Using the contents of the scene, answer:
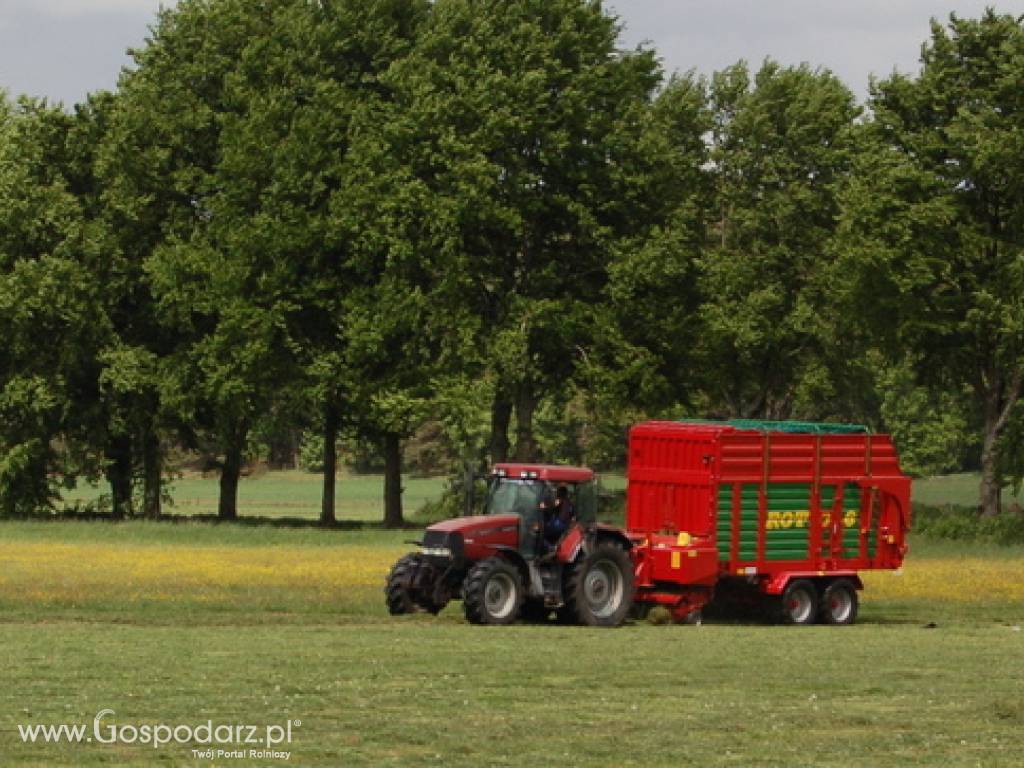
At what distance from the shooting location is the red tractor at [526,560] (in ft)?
102

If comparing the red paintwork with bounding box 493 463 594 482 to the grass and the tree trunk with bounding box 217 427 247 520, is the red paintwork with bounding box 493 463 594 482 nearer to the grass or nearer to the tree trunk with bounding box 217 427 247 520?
the grass

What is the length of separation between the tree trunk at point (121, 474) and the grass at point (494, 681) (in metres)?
30.6

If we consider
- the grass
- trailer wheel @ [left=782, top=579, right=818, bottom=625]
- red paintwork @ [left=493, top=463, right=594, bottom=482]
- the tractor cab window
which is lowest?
the grass

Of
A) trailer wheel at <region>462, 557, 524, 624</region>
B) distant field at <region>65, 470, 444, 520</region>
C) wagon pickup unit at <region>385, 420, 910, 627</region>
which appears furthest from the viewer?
distant field at <region>65, 470, 444, 520</region>

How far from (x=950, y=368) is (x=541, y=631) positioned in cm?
3680

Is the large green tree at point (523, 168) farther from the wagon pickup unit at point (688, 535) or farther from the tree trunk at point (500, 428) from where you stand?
the wagon pickup unit at point (688, 535)

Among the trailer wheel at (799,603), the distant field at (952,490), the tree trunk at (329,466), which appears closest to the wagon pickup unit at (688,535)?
the trailer wheel at (799,603)

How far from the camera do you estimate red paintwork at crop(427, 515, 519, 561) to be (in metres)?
31.1

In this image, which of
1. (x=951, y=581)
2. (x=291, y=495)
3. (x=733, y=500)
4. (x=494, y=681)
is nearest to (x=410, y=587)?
(x=733, y=500)

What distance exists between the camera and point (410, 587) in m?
31.8

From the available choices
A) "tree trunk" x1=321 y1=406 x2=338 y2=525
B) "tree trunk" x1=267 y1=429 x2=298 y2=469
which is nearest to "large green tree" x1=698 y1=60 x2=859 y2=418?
"tree trunk" x1=321 y1=406 x2=338 y2=525

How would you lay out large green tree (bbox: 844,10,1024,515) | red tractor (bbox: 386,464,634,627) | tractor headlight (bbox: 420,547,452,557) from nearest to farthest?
1. red tractor (bbox: 386,464,634,627)
2. tractor headlight (bbox: 420,547,452,557)
3. large green tree (bbox: 844,10,1024,515)

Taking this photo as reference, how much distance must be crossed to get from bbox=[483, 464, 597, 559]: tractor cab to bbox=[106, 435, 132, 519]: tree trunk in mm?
39132

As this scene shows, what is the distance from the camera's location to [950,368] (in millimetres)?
63969
